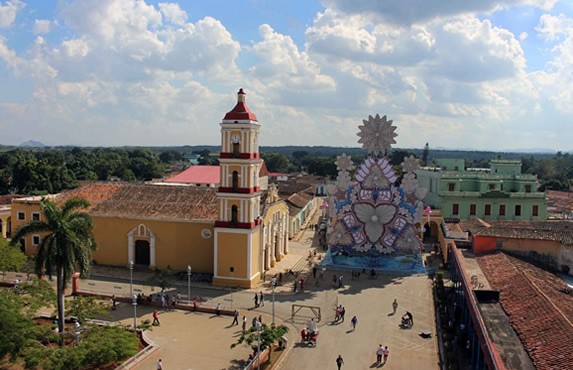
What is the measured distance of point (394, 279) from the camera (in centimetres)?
3581

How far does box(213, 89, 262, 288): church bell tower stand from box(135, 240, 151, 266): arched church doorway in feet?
19.7

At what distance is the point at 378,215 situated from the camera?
38.3 meters

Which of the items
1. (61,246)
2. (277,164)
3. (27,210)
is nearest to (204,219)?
(61,246)

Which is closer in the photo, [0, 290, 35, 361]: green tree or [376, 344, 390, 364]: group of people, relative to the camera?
[0, 290, 35, 361]: green tree

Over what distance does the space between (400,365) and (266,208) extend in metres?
16.4

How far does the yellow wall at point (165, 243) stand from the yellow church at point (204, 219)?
0.07 metres

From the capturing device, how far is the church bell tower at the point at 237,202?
32344mm

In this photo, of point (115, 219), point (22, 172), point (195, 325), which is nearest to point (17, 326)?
point (195, 325)

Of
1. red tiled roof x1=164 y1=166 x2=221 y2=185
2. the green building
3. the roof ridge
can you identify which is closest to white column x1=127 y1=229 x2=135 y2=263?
the roof ridge

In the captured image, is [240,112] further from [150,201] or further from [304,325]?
[304,325]

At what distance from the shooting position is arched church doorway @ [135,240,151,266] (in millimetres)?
35969

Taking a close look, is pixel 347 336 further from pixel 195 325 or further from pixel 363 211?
pixel 363 211

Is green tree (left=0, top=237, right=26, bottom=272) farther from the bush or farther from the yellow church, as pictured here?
the bush

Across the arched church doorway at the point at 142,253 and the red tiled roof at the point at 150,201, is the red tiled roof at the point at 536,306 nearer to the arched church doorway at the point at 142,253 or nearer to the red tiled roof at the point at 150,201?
the red tiled roof at the point at 150,201
